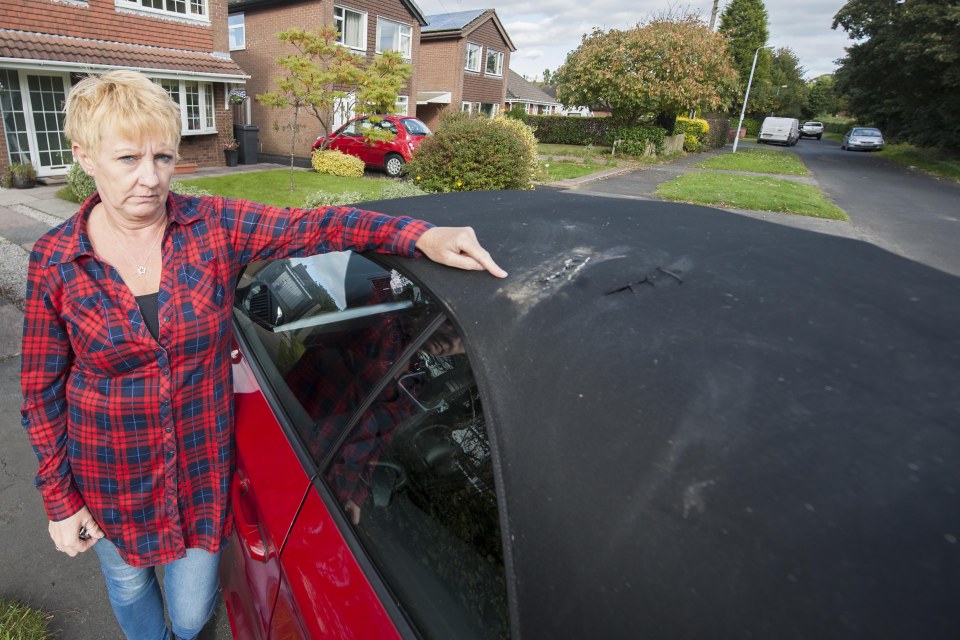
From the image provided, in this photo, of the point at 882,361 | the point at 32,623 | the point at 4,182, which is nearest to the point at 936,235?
the point at 882,361

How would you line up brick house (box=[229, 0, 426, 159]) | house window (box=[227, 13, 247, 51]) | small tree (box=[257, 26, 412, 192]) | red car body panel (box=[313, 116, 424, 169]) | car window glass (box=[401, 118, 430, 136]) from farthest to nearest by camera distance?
house window (box=[227, 13, 247, 51]), brick house (box=[229, 0, 426, 159]), car window glass (box=[401, 118, 430, 136]), red car body panel (box=[313, 116, 424, 169]), small tree (box=[257, 26, 412, 192])

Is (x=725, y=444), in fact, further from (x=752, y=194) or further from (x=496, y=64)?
(x=496, y=64)

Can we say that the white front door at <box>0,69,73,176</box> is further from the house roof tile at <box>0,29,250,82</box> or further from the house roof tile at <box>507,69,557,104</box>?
the house roof tile at <box>507,69,557,104</box>

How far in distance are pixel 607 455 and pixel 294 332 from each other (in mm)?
1465

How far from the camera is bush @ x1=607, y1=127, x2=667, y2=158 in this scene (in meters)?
24.3

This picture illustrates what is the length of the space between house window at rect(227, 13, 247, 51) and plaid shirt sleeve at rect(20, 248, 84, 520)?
23.2m

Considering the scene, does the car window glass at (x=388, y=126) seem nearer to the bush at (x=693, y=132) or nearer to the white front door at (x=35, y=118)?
the white front door at (x=35, y=118)

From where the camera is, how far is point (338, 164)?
50.3ft

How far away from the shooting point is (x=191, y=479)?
64.7 inches

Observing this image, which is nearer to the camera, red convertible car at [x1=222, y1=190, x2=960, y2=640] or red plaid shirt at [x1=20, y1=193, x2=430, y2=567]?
red convertible car at [x1=222, y1=190, x2=960, y2=640]

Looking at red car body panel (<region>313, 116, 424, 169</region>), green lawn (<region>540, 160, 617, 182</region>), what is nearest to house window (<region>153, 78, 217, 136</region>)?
red car body panel (<region>313, 116, 424, 169</region>)

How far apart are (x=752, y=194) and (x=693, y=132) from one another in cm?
1983

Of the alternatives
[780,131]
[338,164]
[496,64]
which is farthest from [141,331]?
[780,131]

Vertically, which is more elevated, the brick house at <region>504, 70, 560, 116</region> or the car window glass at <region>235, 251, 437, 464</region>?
the brick house at <region>504, 70, 560, 116</region>
